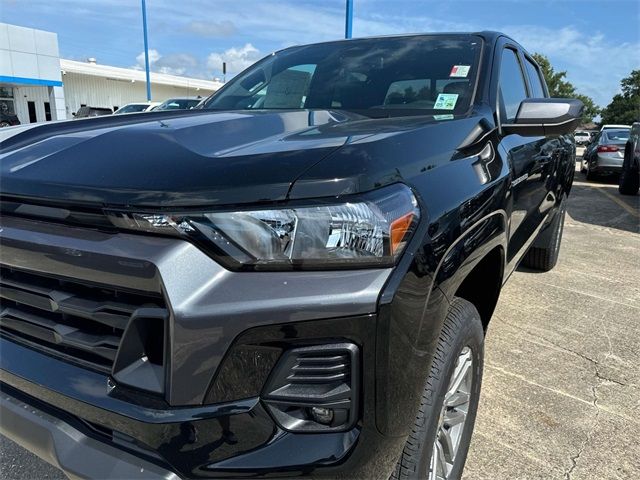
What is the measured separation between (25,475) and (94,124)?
1.46 metres

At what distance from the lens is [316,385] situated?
4.12ft

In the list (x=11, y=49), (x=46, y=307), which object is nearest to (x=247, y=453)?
(x=46, y=307)

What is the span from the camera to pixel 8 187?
1.53 metres

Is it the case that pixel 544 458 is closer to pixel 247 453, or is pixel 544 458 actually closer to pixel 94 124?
pixel 247 453

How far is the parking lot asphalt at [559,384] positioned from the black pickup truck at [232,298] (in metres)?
0.80

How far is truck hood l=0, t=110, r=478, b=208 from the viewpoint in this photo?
4.25ft

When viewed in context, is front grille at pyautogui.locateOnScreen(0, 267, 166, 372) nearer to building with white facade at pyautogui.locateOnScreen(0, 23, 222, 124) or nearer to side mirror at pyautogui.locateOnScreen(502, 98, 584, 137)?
side mirror at pyautogui.locateOnScreen(502, 98, 584, 137)

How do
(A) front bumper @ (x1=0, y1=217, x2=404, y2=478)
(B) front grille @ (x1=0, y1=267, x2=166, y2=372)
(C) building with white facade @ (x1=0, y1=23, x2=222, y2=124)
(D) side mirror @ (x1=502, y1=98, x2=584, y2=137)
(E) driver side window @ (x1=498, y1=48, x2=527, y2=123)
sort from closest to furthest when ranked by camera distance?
1. (A) front bumper @ (x1=0, y1=217, x2=404, y2=478)
2. (B) front grille @ (x1=0, y1=267, x2=166, y2=372)
3. (D) side mirror @ (x1=502, y1=98, x2=584, y2=137)
4. (E) driver side window @ (x1=498, y1=48, x2=527, y2=123)
5. (C) building with white facade @ (x1=0, y1=23, x2=222, y2=124)

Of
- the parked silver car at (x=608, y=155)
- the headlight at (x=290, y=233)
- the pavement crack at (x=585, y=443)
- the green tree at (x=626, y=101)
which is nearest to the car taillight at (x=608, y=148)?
the parked silver car at (x=608, y=155)

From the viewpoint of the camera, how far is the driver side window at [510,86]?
8.70ft

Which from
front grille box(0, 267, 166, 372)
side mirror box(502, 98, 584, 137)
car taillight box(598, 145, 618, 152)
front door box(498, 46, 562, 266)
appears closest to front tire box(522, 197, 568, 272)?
front door box(498, 46, 562, 266)

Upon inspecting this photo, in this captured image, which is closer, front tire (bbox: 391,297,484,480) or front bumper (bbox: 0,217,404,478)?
front bumper (bbox: 0,217,404,478)

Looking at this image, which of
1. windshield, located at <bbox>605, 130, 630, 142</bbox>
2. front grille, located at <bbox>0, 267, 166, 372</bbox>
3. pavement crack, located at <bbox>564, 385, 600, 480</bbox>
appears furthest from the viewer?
windshield, located at <bbox>605, 130, 630, 142</bbox>

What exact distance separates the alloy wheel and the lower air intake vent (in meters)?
0.62
